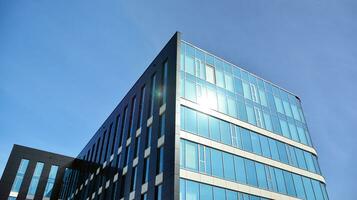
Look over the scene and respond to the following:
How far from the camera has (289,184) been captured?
34.1 meters

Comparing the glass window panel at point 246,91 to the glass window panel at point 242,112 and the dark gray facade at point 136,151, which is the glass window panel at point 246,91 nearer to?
the glass window panel at point 242,112

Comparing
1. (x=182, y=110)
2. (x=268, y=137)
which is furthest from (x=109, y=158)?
(x=268, y=137)

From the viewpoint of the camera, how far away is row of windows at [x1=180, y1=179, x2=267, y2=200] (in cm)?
2531

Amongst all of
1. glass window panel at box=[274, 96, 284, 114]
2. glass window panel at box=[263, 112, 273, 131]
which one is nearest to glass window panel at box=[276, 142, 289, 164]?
glass window panel at box=[263, 112, 273, 131]

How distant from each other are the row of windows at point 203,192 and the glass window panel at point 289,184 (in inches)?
301

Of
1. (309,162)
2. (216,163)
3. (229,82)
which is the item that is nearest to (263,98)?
(229,82)

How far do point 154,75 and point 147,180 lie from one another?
551 inches

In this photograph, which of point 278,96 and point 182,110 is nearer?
point 182,110

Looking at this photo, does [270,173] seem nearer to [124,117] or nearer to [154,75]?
[154,75]

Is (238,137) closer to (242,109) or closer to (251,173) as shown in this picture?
(251,173)

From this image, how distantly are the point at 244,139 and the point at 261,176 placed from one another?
14.5 feet

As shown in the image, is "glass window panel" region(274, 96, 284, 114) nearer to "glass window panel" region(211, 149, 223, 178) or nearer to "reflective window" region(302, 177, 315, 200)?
"reflective window" region(302, 177, 315, 200)

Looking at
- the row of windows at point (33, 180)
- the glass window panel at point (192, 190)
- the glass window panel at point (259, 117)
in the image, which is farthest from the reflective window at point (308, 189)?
the row of windows at point (33, 180)

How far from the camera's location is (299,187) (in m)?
34.8
